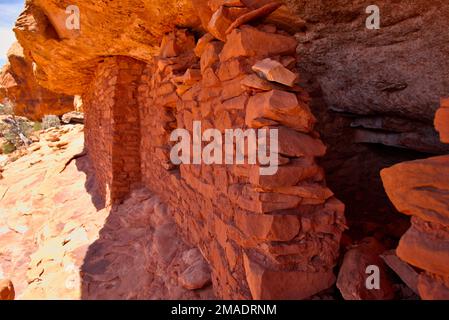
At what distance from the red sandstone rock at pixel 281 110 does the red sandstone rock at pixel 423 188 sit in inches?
19.8

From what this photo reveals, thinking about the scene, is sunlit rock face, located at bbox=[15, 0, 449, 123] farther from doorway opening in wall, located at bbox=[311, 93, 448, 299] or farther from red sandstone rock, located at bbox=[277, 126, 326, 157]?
red sandstone rock, located at bbox=[277, 126, 326, 157]

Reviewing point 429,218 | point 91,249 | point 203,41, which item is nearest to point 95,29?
point 203,41

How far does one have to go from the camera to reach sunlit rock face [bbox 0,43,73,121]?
9.23 m

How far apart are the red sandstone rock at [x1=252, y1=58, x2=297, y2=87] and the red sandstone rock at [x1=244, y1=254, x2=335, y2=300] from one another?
902mm

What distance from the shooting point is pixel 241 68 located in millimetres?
1588

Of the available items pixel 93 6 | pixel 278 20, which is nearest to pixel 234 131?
pixel 278 20

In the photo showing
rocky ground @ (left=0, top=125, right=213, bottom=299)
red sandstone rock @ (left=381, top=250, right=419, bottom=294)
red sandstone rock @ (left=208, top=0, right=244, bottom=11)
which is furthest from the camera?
rocky ground @ (left=0, top=125, right=213, bottom=299)

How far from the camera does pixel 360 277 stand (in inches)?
54.7

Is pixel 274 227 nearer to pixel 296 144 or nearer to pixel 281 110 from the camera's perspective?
pixel 296 144

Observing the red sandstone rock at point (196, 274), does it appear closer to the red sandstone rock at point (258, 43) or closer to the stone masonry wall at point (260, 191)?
the stone masonry wall at point (260, 191)

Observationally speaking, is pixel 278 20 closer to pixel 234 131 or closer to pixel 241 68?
pixel 241 68

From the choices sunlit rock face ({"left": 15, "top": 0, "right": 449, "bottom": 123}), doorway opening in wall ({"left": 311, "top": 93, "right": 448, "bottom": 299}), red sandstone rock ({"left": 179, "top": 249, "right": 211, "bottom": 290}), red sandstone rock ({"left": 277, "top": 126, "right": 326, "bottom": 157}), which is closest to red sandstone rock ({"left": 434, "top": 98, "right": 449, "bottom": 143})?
red sandstone rock ({"left": 277, "top": 126, "right": 326, "bottom": 157})

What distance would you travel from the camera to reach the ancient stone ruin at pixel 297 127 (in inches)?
54.1

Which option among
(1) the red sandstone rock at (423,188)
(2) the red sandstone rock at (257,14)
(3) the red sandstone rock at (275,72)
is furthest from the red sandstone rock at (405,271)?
(2) the red sandstone rock at (257,14)
